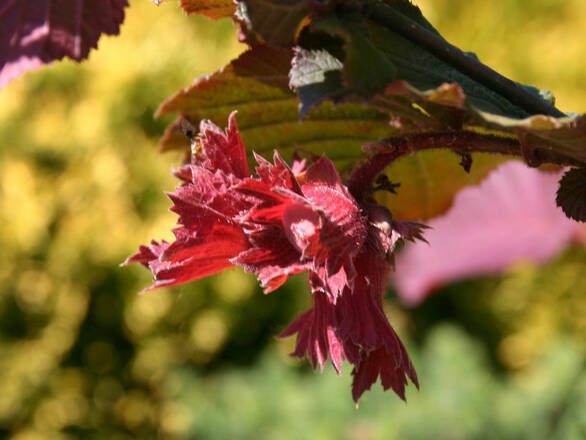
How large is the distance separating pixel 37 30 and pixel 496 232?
1.87 metres

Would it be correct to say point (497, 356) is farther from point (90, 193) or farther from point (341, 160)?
point (341, 160)

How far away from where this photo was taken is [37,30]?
40cm

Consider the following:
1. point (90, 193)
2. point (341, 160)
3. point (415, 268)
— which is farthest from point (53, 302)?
point (341, 160)

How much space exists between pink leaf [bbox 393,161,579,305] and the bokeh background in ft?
1.18

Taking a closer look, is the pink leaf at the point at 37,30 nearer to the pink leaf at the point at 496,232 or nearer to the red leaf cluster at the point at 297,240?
the red leaf cluster at the point at 297,240

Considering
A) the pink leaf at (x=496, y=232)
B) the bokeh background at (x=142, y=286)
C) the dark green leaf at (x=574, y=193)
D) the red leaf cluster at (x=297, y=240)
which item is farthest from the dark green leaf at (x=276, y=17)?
the bokeh background at (x=142, y=286)

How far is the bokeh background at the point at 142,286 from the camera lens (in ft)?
9.35

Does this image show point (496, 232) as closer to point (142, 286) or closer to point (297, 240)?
point (142, 286)

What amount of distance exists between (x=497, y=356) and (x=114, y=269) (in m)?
1.76

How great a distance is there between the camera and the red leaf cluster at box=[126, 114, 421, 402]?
40cm

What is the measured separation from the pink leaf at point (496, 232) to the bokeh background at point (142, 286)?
0.36m

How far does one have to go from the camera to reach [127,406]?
122 inches

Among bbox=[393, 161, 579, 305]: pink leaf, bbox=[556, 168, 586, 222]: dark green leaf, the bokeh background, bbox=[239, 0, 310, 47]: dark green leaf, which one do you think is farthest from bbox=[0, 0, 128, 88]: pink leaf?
the bokeh background

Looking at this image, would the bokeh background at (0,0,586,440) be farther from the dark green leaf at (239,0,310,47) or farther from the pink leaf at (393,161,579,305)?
the dark green leaf at (239,0,310,47)
